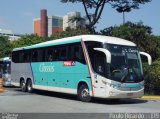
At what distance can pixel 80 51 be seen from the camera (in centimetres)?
2061

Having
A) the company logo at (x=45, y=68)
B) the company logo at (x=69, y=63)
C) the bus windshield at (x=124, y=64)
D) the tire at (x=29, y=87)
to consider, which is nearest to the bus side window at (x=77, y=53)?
the company logo at (x=69, y=63)

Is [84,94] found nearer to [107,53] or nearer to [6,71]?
[107,53]

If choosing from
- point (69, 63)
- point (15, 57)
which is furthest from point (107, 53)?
point (15, 57)

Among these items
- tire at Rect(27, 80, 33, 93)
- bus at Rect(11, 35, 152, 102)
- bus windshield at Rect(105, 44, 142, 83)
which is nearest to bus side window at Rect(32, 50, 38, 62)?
tire at Rect(27, 80, 33, 93)

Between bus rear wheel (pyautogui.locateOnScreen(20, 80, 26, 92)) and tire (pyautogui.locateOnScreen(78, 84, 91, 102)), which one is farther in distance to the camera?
bus rear wheel (pyautogui.locateOnScreen(20, 80, 26, 92))

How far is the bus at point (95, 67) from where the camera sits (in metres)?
19.0

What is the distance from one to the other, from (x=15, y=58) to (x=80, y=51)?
36.9ft

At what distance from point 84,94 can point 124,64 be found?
2.71 metres

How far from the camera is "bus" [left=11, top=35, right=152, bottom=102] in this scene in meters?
19.0

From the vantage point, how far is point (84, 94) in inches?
803

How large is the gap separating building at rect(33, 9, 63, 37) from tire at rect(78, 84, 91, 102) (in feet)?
449

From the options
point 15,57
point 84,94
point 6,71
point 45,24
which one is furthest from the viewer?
point 45,24

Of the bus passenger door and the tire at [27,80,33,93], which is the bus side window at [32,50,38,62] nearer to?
the tire at [27,80,33,93]

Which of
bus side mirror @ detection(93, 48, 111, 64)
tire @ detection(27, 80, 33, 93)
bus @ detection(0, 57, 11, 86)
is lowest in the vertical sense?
tire @ detection(27, 80, 33, 93)
